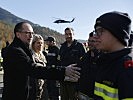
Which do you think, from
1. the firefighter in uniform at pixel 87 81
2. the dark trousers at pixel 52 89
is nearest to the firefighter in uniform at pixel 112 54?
the firefighter in uniform at pixel 87 81

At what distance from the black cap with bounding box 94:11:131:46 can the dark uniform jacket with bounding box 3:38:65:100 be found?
1.78 metres

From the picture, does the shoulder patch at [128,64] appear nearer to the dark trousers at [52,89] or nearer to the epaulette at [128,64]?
the epaulette at [128,64]

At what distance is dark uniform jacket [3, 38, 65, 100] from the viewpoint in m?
5.05

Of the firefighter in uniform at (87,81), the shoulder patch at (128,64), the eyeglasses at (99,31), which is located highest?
the eyeglasses at (99,31)

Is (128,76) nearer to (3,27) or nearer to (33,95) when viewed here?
(33,95)

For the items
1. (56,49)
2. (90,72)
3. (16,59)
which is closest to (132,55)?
(90,72)

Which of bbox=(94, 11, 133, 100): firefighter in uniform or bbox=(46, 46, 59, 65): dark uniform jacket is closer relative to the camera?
bbox=(94, 11, 133, 100): firefighter in uniform

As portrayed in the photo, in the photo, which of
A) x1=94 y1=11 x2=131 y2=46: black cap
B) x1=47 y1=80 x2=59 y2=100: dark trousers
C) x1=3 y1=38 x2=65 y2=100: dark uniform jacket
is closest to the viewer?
x1=94 y1=11 x2=131 y2=46: black cap

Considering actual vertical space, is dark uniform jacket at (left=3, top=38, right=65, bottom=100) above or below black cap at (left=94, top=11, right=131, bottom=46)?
below

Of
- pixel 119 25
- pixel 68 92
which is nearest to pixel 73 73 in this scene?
pixel 119 25

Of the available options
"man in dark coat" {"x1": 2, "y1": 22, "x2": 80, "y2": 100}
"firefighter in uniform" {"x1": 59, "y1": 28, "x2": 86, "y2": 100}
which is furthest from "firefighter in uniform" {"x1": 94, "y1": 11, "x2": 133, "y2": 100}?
"firefighter in uniform" {"x1": 59, "y1": 28, "x2": 86, "y2": 100}

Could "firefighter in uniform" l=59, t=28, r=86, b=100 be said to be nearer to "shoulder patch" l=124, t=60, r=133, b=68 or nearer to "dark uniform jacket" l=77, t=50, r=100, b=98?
"dark uniform jacket" l=77, t=50, r=100, b=98

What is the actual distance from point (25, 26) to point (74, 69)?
4.02 feet

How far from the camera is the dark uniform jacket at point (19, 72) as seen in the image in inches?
199
